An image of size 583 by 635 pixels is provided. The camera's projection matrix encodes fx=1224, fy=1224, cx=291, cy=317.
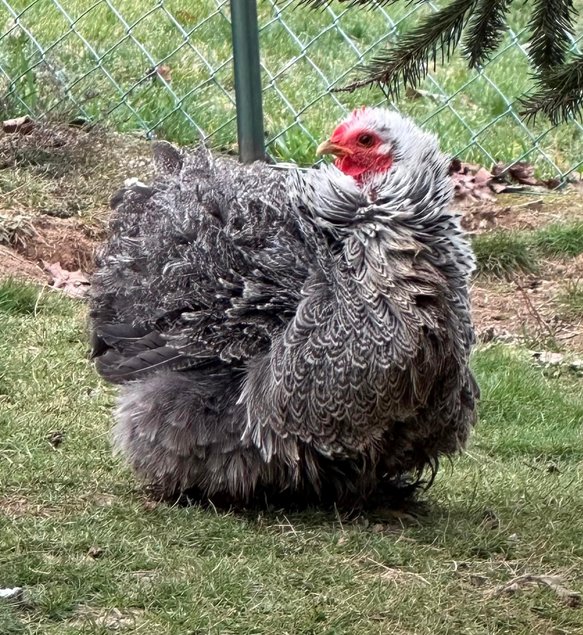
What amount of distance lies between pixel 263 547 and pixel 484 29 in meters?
1.48

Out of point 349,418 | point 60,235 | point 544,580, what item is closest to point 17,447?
point 349,418

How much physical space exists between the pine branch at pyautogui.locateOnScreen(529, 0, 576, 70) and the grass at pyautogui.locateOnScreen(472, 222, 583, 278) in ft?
11.4

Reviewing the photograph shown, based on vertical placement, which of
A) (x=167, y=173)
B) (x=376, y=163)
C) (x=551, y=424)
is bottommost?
(x=551, y=424)

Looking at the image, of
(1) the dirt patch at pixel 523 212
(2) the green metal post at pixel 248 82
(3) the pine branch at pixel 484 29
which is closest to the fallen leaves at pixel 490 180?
(1) the dirt patch at pixel 523 212

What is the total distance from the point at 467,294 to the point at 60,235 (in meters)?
2.72

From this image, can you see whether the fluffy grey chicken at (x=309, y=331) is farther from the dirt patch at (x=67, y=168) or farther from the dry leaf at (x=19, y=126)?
the dry leaf at (x=19, y=126)

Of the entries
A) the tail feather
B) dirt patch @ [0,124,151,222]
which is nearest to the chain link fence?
dirt patch @ [0,124,151,222]

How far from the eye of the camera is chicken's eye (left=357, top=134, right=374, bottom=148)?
3.38 m

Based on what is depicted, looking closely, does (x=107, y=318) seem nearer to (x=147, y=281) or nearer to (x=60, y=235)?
(x=147, y=281)

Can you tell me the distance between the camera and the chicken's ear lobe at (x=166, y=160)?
13.2ft

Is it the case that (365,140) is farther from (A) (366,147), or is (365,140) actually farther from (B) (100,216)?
(B) (100,216)

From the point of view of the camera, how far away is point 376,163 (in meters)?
3.38

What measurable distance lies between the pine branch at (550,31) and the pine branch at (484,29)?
0.06m

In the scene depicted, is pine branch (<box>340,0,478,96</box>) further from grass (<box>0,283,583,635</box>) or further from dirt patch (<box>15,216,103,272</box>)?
dirt patch (<box>15,216,103,272</box>)
